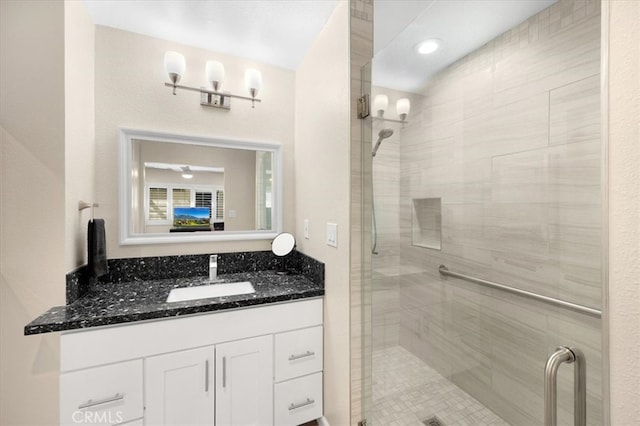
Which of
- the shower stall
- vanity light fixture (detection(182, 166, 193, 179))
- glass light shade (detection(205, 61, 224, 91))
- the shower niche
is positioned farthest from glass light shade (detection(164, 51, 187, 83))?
the shower niche

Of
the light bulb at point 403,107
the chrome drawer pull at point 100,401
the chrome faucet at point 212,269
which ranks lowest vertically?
the chrome drawer pull at point 100,401

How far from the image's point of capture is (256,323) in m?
1.39

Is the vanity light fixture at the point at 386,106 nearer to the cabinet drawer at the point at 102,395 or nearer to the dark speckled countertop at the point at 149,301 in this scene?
the dark speckled countertop at the point at 149,301

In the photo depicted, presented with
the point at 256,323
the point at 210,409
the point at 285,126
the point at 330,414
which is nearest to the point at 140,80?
the point at 285,126

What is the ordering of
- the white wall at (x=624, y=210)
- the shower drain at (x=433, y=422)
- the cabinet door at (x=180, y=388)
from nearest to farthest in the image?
the white wall at (x=624, y=210) → the shower drain at (x=433, y=422) → the cabinet door at (x=180, y=388)

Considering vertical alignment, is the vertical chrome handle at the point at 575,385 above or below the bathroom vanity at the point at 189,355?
above

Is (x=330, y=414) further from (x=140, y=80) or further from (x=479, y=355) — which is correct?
(x=140, y=80)

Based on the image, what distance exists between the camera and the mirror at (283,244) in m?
→ 1.84

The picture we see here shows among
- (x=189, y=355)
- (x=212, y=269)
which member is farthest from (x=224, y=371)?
(x=212, y=269)

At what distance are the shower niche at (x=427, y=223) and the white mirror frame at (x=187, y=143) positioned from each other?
1.11m

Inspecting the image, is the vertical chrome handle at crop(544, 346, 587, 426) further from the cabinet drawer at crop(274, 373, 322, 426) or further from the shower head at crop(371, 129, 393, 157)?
the cabinet drawer at crop(274, 373, 322, 426)

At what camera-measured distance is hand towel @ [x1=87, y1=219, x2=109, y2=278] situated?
1.39 m

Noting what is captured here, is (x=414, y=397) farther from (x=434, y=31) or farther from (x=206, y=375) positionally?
(x=434, y=31)

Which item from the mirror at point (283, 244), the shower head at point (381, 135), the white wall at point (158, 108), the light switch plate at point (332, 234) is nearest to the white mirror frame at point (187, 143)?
the white wall at point (158, 108)
